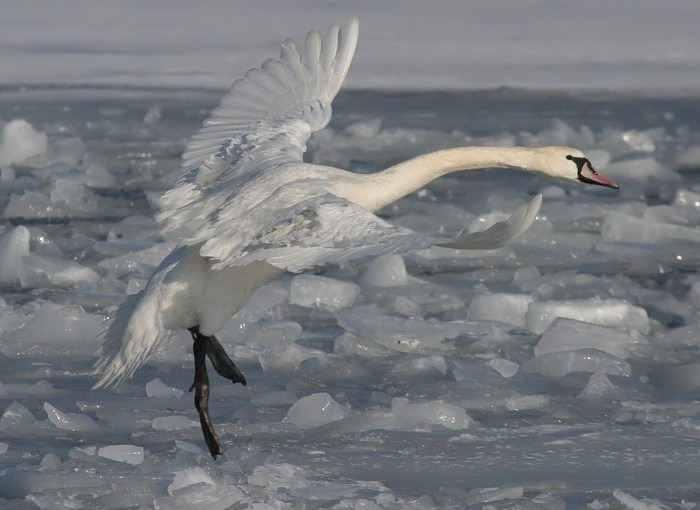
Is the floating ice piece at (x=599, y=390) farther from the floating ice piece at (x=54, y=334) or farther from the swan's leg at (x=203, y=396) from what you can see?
the floating ice piece at (x=54, y=334)

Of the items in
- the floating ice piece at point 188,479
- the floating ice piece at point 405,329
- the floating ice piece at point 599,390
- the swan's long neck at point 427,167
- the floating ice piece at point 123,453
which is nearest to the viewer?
the floating ice piece at point 188,479

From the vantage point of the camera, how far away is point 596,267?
7.27 metres

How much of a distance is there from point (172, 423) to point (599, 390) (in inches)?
64.0

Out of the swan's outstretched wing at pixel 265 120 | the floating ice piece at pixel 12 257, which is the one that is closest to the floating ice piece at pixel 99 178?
the floating ice piece at pixel 12 257

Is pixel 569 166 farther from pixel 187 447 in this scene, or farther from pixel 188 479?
pixel 188 479

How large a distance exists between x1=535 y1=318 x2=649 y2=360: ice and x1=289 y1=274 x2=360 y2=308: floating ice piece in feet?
3.71

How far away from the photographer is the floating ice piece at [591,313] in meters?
6.09

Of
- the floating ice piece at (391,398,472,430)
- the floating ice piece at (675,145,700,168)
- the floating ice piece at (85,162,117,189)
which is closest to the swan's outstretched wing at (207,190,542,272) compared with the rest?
the floating ice piece at (391,398,472,430)

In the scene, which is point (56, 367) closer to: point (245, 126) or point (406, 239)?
point (245, 126)

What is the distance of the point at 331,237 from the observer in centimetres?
402

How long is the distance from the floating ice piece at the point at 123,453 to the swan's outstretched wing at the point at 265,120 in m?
1.02

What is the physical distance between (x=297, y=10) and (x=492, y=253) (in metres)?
11.8

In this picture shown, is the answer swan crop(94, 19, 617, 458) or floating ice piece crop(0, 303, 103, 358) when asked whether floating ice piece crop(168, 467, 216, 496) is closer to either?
swan crop(94, 19, 617, 458)

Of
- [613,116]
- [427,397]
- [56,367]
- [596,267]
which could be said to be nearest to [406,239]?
[427,397]
